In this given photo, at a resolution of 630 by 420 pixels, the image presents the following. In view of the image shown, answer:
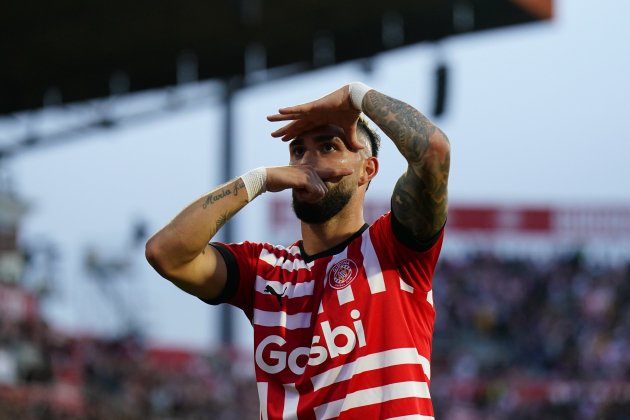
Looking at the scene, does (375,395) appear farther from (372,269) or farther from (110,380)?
(110,380)

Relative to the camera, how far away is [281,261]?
4.45 meters

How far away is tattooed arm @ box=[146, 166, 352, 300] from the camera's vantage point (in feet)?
13.7

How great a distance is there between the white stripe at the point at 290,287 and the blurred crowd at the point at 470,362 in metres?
14.9

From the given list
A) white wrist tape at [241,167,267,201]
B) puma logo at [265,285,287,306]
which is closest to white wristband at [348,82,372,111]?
white wrist tape at [241,167,267,201]

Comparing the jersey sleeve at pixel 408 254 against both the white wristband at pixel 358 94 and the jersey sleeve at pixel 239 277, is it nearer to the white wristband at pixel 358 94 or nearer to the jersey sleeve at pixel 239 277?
the white wristband at pixel 358 94

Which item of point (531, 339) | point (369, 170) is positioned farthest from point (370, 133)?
point (531, 339)

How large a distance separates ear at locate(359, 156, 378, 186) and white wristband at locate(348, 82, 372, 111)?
24cm

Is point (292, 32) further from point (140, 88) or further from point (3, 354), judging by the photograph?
point (3, 354)

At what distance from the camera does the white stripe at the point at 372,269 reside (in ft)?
13.3

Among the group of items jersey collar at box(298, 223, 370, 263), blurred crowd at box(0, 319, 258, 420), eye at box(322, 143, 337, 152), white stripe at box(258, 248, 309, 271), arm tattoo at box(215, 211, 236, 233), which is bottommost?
blurred crowd at box(0, 319, 258, 420)

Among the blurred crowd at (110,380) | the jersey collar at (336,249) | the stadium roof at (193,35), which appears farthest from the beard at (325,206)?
the blurred crowd at (110,380)

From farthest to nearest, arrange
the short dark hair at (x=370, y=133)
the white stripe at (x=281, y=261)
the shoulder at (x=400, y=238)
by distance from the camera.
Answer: the short dark hair at (x=370, y=133) → the white stripe at (x=281, y=261) → the shoulder at (x=400, y=238)

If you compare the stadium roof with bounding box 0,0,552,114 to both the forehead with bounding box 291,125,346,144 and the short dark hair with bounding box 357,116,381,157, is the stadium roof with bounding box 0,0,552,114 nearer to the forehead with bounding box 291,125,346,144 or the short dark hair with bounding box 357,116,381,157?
the short dark hair with bounding box 357,116,381,157

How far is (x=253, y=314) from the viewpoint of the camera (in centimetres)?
436
